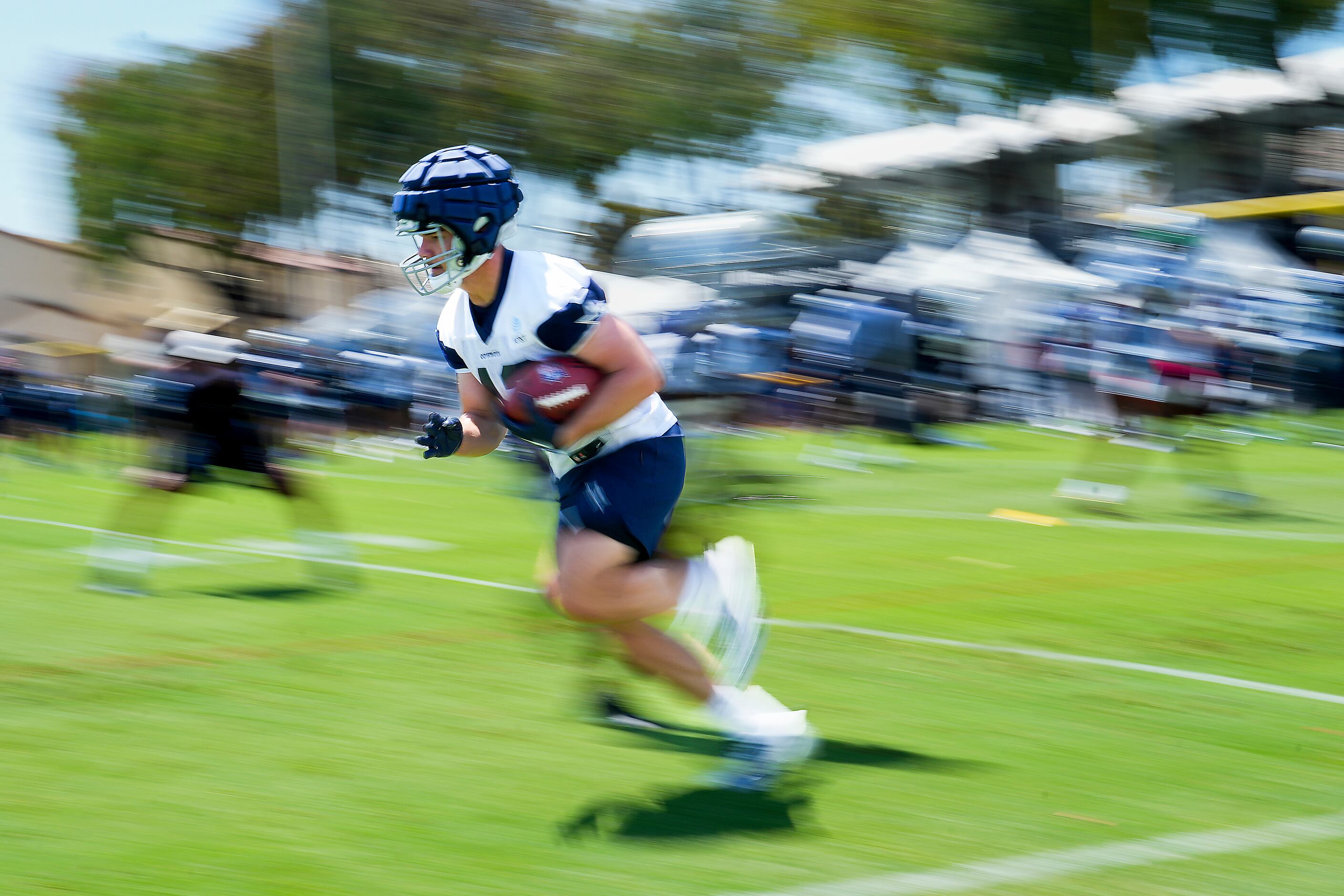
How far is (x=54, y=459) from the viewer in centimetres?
2422

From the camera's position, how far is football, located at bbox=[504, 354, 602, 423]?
460 centimetres

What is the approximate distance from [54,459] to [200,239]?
60.6 ft

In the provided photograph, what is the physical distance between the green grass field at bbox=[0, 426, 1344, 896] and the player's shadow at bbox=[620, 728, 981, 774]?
18 millimetres

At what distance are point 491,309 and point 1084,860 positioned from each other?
7.65ft

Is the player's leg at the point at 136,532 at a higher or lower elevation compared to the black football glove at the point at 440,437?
lower

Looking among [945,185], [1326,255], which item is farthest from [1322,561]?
[945,185]

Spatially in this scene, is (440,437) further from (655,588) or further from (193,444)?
(193,444)

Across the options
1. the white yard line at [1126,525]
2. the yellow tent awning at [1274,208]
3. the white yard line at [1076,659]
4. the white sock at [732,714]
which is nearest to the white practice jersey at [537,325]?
the white sock at [732,714]

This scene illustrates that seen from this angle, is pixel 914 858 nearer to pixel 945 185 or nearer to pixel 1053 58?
pixel 1053 58

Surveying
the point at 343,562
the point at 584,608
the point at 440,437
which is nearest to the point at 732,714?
the point at 584,608

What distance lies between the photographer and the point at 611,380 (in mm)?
4633

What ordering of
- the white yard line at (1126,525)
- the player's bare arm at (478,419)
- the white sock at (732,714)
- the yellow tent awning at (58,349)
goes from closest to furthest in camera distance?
the white sock at (732,714), the player's bare arm at (478,419), the white yard line at (1126,525), the yellow tent awning at (58,349)

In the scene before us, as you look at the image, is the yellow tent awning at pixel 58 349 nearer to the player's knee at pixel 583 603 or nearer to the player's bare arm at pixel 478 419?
the player's bare arm at pixel 478 419

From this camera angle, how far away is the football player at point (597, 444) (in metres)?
4.56
